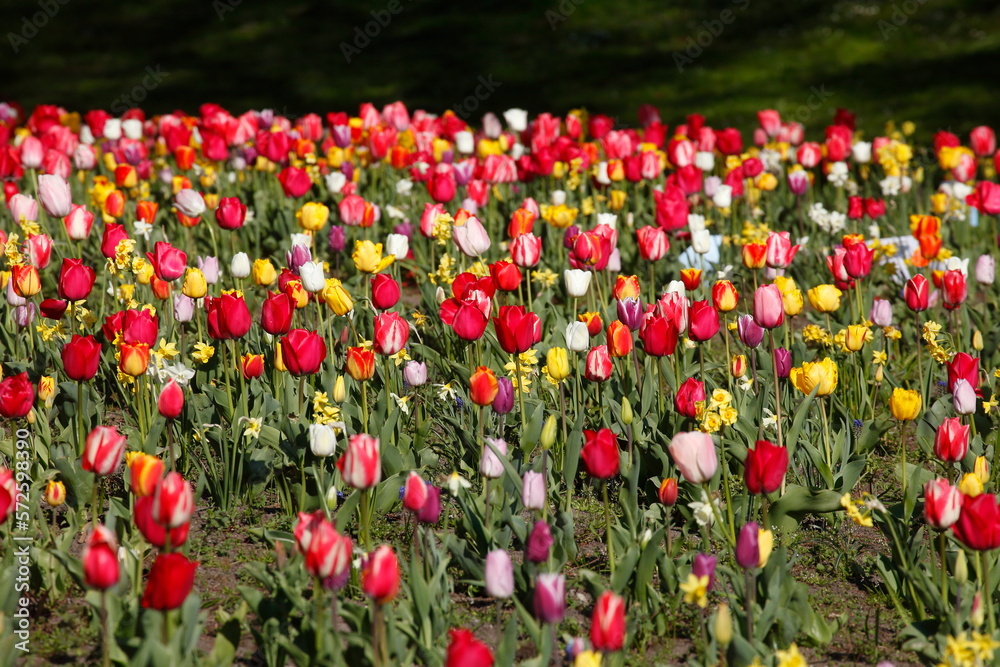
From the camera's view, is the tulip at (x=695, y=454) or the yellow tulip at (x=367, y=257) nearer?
the tulip at (x=695, y=454)

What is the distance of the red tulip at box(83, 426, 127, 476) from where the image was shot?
102 inches

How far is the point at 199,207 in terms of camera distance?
4938 millimetres

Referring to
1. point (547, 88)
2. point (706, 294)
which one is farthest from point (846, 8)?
point (706, 294)

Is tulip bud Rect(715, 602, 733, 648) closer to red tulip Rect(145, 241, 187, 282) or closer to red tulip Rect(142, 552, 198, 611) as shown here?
red tulip Rect(142, 552, 198, 611)

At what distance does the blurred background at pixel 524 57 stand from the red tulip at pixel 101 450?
856 centimetres

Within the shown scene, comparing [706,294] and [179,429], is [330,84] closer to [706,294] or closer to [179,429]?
[706,294]

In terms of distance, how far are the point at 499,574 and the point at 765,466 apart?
2.32 feet

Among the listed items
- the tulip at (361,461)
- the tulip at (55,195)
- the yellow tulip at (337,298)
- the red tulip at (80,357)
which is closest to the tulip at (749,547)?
the tulip at (361,461)

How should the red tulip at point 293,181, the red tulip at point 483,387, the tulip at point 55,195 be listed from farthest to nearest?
the red tulip at point 293,181 < the tulip at point 55,195 < the red tulip at point 483,387

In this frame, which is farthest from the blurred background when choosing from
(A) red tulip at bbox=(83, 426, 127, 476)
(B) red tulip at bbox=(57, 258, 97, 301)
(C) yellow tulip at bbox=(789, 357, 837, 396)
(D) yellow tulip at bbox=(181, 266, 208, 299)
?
(A) red tulip at bbox=(83, 426, 127, 476)

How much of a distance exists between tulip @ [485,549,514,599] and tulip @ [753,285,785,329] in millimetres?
1371

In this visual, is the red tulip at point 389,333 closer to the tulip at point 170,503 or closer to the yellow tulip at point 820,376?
the tulip at point 170,503

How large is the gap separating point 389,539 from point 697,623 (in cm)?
96

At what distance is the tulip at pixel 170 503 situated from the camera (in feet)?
7.47
